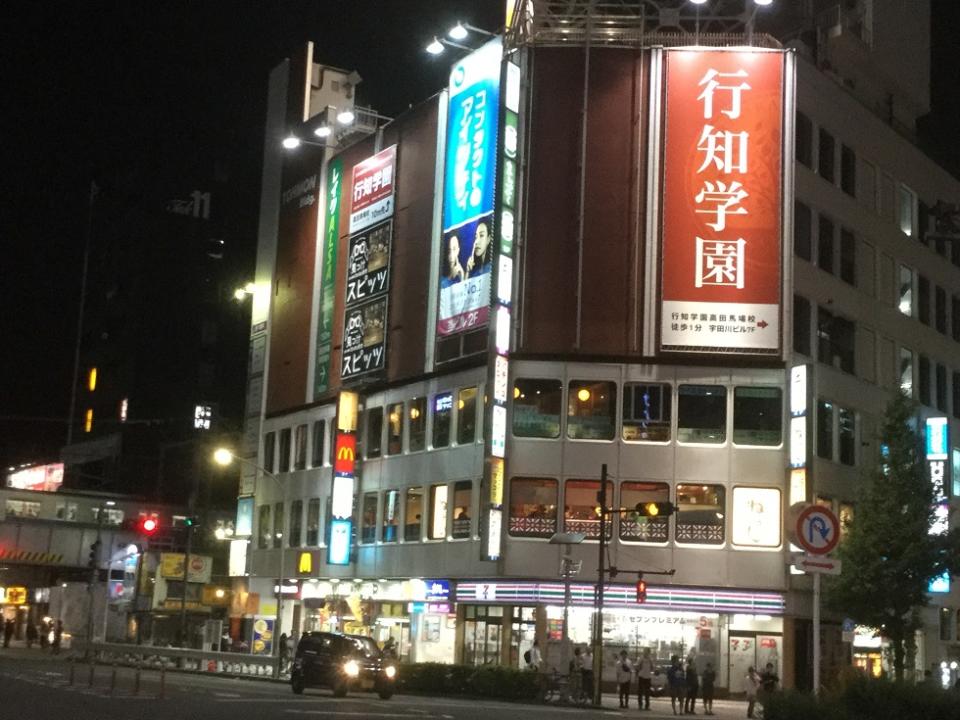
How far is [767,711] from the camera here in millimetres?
19734

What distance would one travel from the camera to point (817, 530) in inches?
734

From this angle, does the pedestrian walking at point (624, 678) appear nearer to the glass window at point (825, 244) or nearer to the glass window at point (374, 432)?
the glass window at point (825, 244)

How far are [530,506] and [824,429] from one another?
39.5 feet

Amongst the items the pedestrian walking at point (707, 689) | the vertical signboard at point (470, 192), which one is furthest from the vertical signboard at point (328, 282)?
the pedestrian walking at point (707, 689)

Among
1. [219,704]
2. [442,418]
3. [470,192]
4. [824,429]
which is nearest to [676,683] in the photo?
[219,704]

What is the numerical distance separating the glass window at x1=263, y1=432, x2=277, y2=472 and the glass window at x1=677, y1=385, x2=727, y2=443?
2574 centimetres

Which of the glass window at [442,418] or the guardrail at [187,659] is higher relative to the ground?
the glass window at [442,418]

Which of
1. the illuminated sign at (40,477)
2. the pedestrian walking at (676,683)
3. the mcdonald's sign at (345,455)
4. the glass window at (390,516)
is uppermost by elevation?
the illuminated sign at (40,477)

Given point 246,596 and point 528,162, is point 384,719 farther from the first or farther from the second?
point 246,596

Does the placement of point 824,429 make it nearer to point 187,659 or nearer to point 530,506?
point 530,506

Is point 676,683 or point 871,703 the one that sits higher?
point 871,703

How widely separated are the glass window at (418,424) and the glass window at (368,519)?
3.94m

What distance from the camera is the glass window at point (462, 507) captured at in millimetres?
50906

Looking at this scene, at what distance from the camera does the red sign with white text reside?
2283 inches
